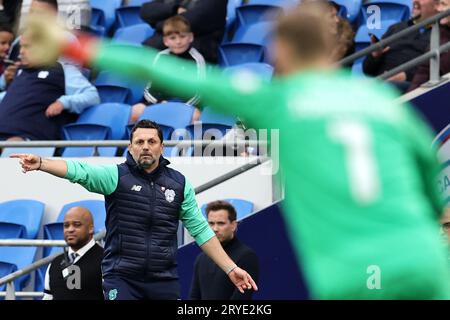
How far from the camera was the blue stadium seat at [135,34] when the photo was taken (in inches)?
503

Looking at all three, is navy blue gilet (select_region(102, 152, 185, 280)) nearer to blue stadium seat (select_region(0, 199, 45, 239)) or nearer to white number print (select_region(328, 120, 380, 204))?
blue stadium seat (select_region(0, 199, 45, 239))

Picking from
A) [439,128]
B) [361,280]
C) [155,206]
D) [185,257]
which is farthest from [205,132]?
[361,280]

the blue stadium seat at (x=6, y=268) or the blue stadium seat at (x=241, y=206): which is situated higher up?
the blue stadium seat at (x=241, y=206)

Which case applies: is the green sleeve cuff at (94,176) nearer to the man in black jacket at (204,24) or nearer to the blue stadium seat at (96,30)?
the man in black jacket at (204,24)

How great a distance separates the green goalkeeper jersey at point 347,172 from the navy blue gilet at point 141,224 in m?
4.12

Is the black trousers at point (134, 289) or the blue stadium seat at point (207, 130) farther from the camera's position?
the blue stadium seat at point (207, 130)

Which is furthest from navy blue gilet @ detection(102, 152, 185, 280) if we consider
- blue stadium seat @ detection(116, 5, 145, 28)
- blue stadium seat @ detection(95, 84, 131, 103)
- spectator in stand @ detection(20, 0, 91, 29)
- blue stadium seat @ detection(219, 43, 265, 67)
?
blue stadium seat @ detection(116, 5, 145, 28)

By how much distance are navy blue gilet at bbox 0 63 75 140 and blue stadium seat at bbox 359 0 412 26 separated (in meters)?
2.80

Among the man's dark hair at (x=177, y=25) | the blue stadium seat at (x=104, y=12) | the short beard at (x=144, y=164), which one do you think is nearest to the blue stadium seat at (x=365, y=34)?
the man's dark hair at (x=177, y=25)

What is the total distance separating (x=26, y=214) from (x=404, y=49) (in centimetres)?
331

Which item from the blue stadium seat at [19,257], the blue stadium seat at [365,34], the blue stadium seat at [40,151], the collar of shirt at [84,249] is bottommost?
the collar of shirt at [84,249]

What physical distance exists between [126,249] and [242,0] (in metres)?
5.83

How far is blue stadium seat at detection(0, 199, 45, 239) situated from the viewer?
1059 centimetres

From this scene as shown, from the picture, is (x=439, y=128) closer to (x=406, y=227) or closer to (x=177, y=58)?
(x=177, y=58)
